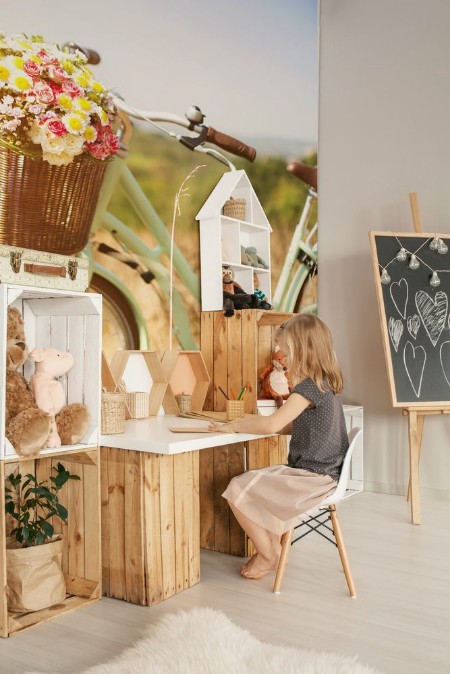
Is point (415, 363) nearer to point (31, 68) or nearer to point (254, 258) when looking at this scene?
point (254, 258)

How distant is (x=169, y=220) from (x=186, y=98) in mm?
661

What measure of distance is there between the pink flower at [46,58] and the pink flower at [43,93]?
3.7 inches

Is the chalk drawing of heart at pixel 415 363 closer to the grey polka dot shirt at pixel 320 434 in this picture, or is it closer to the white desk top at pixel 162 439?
the grey polka dot shirt at pixel 320 434

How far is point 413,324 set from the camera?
372 centimetres

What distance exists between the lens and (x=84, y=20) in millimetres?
2871

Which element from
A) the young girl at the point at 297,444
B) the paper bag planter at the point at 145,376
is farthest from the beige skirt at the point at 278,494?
the paper bag planter at the point at 145,376

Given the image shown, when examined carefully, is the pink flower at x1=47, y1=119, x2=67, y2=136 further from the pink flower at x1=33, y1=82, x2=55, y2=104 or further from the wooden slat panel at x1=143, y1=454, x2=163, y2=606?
the wooden slat panel at x1=143, y1=454, x2=163, y2=606

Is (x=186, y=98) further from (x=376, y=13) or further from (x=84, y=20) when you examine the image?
(x=376, y=13)

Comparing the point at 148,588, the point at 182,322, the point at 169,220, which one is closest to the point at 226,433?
the point at 148,588

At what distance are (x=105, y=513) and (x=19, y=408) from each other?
0.54 m

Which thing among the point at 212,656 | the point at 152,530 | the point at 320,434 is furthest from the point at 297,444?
the point at 212,656

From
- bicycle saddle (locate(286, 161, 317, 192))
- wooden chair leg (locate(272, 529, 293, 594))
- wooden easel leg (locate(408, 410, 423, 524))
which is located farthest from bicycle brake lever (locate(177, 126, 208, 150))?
wooden chair leg (locate(272, 529, 293, 594))

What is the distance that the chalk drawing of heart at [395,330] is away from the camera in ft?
12.1

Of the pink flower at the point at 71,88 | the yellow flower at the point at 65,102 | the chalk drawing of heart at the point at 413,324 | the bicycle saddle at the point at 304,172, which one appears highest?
the bicycle saddle at the point at 304,172
